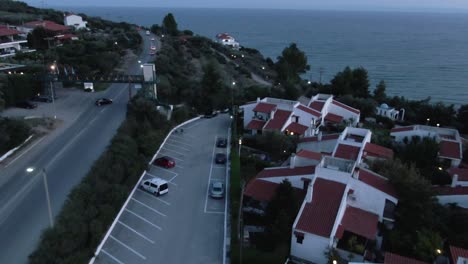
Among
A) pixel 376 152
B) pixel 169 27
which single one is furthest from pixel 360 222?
pixel 169 27

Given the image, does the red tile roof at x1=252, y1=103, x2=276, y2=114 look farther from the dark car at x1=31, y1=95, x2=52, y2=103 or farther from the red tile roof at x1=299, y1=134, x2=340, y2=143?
the dark car at x1=31, y1=95, x2=52, y2=103

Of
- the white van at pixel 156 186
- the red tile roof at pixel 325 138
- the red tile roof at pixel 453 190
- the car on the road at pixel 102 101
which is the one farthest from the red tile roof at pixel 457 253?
the car on the road at pixel 102 101

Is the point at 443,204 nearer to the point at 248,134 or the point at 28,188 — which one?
the point at 248,134

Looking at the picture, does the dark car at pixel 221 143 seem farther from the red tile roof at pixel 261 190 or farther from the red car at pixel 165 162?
the red tile roof at pixel 261 190

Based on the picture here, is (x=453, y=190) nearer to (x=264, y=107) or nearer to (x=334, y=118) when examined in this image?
(x=334, y=118)

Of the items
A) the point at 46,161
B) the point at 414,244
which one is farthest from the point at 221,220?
the point at 46,161

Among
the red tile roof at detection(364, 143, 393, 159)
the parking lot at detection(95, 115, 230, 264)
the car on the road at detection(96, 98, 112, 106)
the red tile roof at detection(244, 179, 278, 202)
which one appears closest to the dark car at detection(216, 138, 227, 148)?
the parking lot at detection(95, 115, 230, 264)
